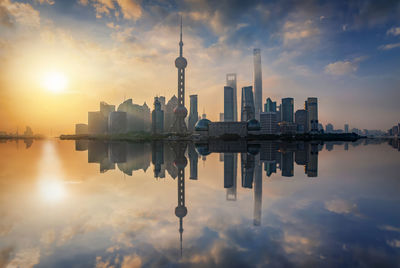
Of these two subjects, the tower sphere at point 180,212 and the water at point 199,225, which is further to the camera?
the tower sphere at point 180,212

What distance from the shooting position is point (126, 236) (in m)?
9.05

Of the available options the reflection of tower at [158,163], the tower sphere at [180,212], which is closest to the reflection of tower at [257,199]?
the tower sphere at [180,212]

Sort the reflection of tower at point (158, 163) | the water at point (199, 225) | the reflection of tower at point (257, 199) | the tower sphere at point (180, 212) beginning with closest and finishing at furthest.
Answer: the water at point (199, 225), the reflection of tower at point (257, 199), the tower sphere at point (180, 212), the reflection of tower at point (158, 163)

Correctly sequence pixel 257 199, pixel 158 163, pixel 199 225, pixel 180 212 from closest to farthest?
pixel 199 225
pixel 180 212
pixel 257 199
pixel 158 163

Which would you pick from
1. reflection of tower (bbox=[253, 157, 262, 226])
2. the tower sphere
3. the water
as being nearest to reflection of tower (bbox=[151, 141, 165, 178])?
the water

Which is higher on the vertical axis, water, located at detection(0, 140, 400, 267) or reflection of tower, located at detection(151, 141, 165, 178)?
water, located at detection(0, 140, 400, 267)

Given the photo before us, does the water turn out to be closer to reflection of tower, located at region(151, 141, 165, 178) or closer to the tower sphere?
the tower sphere

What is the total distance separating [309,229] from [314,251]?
206 cm

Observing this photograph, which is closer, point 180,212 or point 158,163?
point 180,212

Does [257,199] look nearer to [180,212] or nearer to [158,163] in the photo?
[180,212]

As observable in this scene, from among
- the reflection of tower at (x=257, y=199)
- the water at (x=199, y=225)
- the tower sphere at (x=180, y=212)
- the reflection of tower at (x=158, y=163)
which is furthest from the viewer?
the reflection of tower at (x=158, y=163)

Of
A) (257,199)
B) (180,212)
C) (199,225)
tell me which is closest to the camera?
(199,225)

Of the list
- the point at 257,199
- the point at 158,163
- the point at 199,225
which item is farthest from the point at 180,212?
the point at 158,163

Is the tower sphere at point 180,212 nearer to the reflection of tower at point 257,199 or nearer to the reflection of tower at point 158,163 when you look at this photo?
the reflection of tower at point 257,199
